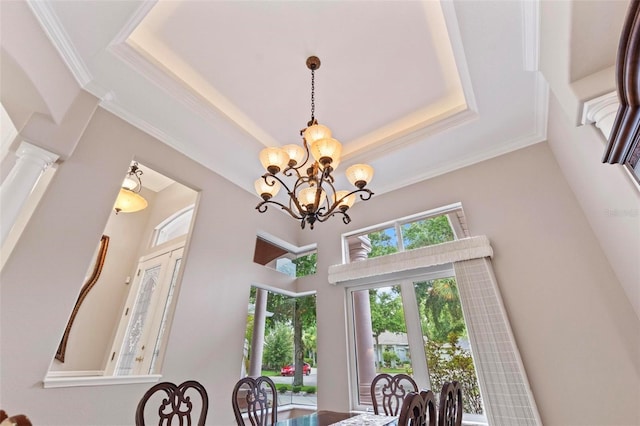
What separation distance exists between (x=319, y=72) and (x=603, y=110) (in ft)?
6.89

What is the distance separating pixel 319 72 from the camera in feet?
8.90

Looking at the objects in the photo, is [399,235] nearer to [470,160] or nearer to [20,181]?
[470,160]

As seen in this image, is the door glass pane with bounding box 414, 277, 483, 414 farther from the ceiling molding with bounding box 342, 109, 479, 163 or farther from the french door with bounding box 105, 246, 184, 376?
the french door with bounding box 105, 246, 184, 376

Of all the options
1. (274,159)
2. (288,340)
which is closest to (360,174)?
(274,159)

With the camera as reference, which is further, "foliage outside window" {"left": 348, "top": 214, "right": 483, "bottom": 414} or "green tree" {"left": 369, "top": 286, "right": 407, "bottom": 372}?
"green tree" {"left": 369, "top": 286, "right": 407, "bottom": 372}

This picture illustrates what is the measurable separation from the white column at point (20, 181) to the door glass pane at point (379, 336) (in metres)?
3.44

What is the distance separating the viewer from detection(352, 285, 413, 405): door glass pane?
335 centimetres

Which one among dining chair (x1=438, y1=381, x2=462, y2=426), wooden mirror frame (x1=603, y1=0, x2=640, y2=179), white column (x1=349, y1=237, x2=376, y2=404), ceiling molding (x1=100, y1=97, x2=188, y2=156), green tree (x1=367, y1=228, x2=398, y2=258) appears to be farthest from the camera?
green tree (x1=367, y1=228, x2=398, y2=258)

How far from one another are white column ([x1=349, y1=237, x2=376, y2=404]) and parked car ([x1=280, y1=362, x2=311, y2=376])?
0.77m

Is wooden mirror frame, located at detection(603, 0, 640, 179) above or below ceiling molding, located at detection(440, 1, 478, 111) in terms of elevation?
below

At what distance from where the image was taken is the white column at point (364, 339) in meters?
3.44

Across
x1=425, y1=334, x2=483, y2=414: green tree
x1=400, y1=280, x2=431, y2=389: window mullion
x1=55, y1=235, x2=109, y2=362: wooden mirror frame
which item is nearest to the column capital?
x1=400, y1=280, x2=431, y2=389: window mullion

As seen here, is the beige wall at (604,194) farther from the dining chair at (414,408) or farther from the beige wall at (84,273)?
the beige wall at (84,273)

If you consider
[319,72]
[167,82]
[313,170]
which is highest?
[319,72]
